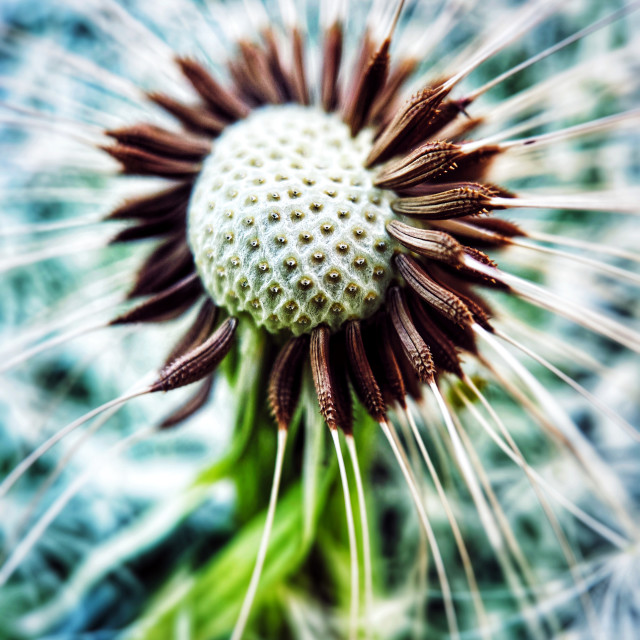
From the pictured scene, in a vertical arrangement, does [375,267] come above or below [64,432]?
above

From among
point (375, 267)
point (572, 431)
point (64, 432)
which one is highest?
point (375, 267)

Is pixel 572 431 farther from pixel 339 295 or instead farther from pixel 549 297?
pixel 339 295

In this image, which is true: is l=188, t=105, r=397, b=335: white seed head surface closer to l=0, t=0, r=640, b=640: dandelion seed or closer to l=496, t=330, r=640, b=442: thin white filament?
l=0, t=0, r=640, b=640: dandelion seed

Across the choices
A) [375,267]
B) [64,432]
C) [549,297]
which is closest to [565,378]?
[549,297]

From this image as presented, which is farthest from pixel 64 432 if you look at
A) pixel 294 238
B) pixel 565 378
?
pixel 565 378

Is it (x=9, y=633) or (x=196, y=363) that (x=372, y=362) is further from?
(x=9, y=633)

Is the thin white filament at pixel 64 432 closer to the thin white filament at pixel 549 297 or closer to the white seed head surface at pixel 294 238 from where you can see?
the white seed head surface at pixel 294 238

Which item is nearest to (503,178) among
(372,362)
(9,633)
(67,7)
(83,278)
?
(372,362)

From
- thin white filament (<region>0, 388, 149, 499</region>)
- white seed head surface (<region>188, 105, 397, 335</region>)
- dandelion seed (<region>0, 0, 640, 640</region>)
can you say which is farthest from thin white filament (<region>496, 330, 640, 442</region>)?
thin white filament (<region>0, 388, 149, 499</region>)

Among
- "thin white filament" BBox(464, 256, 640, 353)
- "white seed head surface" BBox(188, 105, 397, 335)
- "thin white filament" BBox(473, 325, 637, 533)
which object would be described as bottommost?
"thin white filament" BBox(473, 325, 637, 533)
